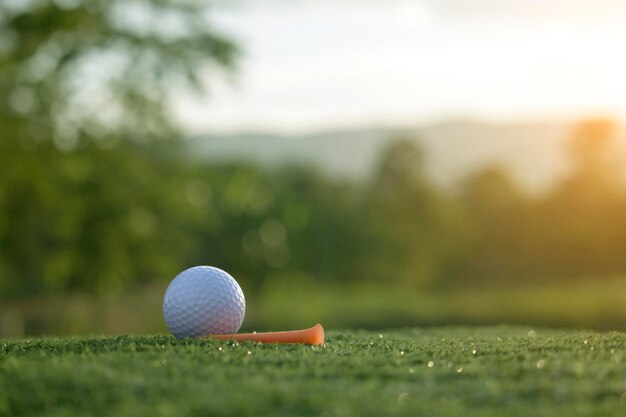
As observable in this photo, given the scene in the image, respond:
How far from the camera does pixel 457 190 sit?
184 feet

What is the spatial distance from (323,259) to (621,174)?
18.4 m

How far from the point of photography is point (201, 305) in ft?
20.5

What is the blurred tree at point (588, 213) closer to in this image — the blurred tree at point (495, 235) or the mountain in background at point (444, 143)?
the blurred tree at point (495, 235)

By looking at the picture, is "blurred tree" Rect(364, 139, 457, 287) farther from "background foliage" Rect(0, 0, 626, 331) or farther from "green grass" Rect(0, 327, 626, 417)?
"green grass" Rect(0, 327, 626, 417)

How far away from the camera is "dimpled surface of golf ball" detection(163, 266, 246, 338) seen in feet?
20.6

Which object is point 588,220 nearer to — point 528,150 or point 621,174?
point 621,174

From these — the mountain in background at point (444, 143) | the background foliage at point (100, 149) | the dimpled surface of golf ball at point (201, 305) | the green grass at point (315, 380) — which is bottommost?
the green grass at point (315, 380)

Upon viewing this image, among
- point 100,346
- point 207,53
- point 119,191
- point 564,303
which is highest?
point 207,53

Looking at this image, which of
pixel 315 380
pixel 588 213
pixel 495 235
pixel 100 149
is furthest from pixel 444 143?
pixel 315 380

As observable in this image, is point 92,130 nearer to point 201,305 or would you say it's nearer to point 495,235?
point 201,305

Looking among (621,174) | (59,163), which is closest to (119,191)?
(59,163)

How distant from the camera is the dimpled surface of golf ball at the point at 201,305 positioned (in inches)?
247

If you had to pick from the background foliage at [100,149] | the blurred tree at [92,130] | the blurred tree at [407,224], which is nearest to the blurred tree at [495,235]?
the blurred tree at [407,224]

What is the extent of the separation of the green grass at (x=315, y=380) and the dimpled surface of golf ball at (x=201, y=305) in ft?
1.79
